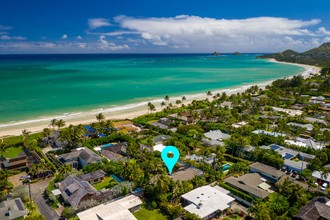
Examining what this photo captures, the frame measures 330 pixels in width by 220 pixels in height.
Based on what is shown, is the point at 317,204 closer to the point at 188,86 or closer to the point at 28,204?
the point at 28,204

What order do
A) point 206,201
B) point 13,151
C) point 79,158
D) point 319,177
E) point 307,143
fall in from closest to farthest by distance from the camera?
point 206,201
point 319,177
point 79,158
point 13,151
point 307,143

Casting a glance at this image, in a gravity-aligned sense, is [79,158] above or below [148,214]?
above

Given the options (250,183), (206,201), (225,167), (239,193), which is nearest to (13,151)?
(206,201)

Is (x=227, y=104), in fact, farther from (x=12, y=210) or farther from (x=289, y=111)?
(x=12, y=210)

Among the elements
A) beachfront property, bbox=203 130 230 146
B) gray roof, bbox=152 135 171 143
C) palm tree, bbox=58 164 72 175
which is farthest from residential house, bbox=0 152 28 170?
beachfront property, bbox=203 130 230 146

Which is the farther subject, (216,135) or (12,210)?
(216,135)

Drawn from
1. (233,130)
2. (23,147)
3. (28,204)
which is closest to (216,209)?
(28,204)

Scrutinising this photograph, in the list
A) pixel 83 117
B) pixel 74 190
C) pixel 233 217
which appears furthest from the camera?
pixel 83 117

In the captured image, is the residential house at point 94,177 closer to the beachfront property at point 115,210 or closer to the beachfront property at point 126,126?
the beachfront property at point 115,210
